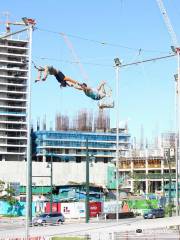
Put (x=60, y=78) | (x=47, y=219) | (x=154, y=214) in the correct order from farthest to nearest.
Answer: (x=154, y=214) < (x=60, y=78) < (x=47, y=219)

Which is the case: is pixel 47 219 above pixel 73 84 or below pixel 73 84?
below

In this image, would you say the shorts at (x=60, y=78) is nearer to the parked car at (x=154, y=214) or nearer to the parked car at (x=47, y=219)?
the parked car at (x=47, y=219)

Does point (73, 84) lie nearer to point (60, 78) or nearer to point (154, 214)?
point (60, 78)

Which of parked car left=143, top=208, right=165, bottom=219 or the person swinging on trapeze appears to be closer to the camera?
the person swinging on trapeze

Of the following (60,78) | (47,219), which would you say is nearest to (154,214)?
(47,219)

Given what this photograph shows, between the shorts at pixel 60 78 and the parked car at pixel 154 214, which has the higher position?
the shorts at pixel 60 78

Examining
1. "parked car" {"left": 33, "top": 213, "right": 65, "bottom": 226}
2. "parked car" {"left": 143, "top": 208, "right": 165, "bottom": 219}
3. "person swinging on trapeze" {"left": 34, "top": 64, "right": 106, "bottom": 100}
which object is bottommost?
"parked car" {"left": 143, "top": 208, "right": 165, "bottom": 219}

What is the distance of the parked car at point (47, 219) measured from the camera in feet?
203

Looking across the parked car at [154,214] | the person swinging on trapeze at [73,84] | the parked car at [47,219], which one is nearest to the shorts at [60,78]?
the person swinging on trapeze at [73,84]

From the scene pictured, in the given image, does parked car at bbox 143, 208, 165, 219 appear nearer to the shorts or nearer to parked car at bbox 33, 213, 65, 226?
parked car at bbox 33, 213, 65, 226

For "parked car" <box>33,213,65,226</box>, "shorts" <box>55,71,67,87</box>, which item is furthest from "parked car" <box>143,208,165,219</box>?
"shorts" <box>55,71,67,87</box>

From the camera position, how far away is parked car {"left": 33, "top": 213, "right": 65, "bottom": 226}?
61938mm

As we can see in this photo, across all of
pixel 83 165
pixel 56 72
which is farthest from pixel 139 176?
pixel 56 72

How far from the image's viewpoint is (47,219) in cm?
6444
